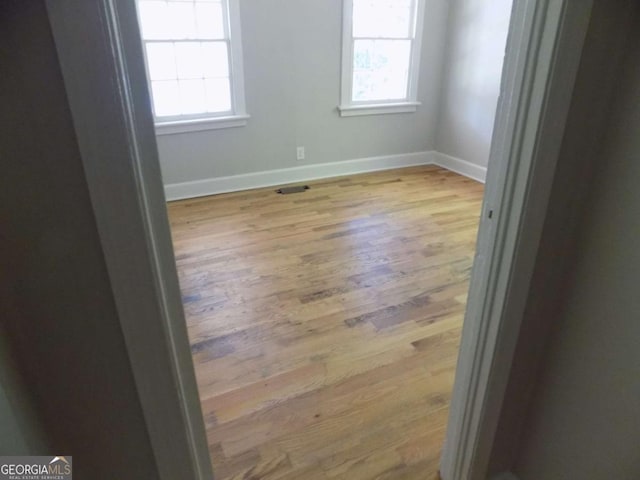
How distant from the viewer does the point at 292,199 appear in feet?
12.6

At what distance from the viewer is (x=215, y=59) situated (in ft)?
11.9

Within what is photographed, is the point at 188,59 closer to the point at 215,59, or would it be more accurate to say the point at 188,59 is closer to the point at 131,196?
the point at 215,59

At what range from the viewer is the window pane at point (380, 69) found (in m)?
4.23

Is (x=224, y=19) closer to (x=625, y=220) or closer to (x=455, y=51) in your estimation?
(x=455, y=51)

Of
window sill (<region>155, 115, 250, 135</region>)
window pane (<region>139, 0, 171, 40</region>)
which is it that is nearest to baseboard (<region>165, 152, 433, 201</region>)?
window sill (<region>155, 115, 250, 135</region>)

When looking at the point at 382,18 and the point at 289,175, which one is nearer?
the point at 382,18

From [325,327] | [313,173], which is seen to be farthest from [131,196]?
[313,173]

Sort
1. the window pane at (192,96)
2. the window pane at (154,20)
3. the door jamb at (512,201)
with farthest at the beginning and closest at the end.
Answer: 1. the window pane at (192,96)
2. the window pane at (154,20)
3. the door jamb at (512,201)

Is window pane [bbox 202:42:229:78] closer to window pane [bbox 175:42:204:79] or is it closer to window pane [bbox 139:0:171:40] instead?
window pane [bbox 175:42:204:79]

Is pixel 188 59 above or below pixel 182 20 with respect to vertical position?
below

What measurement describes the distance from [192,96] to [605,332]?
3.52 m

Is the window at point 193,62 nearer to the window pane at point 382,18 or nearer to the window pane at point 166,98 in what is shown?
the window pane at point 166,98

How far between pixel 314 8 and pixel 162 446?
12.5 feet

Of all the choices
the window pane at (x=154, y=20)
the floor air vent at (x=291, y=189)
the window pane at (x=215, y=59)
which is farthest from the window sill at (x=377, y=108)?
the window pane at (x=154, y=20)
